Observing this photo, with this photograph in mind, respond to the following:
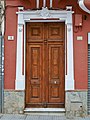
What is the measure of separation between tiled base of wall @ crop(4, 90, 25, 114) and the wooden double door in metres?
0.38

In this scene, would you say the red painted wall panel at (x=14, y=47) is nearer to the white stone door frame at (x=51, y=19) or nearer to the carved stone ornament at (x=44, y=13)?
the white stone door frame at (x=51, y=19)

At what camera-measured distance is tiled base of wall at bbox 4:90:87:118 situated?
10.2 metres

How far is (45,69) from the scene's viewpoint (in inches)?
423

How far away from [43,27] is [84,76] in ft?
6.99

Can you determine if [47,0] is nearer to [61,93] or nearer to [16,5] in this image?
[16,5]

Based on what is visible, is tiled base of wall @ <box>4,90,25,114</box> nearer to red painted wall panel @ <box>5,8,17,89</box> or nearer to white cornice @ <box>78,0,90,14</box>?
red painted wall panel @ <box>5,8,17,89</box>

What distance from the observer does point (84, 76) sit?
10391 mm

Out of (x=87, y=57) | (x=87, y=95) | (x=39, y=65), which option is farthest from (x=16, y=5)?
(x=87, y=95)

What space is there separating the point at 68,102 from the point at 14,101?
1.75m

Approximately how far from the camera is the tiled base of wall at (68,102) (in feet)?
33.6

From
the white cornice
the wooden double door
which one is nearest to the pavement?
the wooden double door

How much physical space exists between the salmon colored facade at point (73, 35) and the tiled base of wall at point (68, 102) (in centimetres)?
18

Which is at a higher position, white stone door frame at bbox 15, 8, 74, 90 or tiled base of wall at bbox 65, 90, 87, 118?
white stone door frame at bbox 15, 8, 74, 90

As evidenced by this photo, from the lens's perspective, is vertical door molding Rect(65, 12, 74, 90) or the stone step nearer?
vertical door molding Rect(65, 12, 74, 90)
